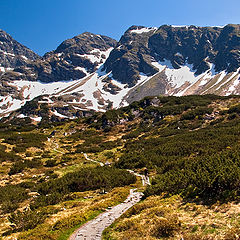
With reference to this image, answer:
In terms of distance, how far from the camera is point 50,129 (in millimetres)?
70062

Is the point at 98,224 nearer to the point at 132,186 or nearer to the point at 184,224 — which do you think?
the point at 184,224

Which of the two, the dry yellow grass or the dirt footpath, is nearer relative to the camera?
the dry yellow grass

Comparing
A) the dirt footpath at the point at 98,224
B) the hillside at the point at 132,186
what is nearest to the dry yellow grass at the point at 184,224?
the hillside at the point at 132,186

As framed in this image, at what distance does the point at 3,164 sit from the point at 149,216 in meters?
29.3

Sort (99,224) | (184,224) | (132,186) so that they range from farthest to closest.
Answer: (132,186) < (99,224) < (184,224)

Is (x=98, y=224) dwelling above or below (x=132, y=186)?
below

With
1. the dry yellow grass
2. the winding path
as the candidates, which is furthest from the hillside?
the winding path

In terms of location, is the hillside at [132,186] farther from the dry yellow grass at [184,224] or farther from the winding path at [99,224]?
the winding path at [99,224]

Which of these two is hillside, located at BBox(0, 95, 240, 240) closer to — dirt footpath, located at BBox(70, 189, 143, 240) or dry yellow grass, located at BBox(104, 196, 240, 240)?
dry yellow grass, located at BBox(104, 196, 240, 240)

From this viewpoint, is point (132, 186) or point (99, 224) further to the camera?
point (132, 186)

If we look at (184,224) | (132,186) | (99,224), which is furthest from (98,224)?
(132,186)

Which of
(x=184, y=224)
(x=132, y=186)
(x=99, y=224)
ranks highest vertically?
(x=132, y=186)

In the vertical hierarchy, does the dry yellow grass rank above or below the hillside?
below

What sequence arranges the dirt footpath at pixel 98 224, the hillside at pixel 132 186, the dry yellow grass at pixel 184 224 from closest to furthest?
the dry yellow grass at pixel 184 224, the hillside at pixel 132 186, the dirt footpath at pixel 98 224
